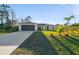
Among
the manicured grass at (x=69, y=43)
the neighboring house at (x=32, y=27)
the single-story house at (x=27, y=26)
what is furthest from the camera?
the single-story house at (x=27, y=26)

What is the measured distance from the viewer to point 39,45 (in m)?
6.86

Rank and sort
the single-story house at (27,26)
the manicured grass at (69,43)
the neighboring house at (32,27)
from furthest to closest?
the single-story house at (27,26), the neighboring house at (32,27), the manicured grass at (69,43)

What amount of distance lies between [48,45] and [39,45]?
220 millimetres

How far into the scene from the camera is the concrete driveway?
22.2 feet

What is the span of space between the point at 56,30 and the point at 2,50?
4.74 ft

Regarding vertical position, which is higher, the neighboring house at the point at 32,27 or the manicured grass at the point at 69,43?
the neighboring house at the point at 32,27

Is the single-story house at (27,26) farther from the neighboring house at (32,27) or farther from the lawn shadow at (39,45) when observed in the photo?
the lawn shadow at (39,45)

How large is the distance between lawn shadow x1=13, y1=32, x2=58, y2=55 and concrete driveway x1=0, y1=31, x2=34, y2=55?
12 centimetres

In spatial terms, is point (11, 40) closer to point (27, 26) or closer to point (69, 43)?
point (27, 26)

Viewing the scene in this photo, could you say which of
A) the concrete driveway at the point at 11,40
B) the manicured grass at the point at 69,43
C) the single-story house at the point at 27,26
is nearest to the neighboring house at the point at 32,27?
the single-story house at the point at 27,26

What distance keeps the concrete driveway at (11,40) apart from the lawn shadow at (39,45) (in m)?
0.12

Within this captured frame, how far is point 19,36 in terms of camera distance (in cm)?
710

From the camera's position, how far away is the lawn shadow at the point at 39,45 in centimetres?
677
